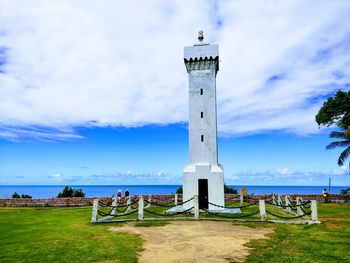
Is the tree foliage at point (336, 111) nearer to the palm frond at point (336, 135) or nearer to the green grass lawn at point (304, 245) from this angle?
the palm frond at point (336, 135)

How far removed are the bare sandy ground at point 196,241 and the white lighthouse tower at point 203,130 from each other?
16.0 feet

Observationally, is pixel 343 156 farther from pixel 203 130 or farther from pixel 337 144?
pixel 203 130

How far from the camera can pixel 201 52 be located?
20.1m

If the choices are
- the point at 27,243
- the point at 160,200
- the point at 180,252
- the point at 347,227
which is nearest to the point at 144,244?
the point at 180,252

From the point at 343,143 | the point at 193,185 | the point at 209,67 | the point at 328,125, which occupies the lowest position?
the point at 193,185

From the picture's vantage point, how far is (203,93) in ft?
64.9

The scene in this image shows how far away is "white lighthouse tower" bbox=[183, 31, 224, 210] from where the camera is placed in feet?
60.0

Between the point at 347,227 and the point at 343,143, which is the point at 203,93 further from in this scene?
the point at 343,143

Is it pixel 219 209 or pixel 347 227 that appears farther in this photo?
pixel 219 209

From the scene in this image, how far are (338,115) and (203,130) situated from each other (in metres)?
16.4

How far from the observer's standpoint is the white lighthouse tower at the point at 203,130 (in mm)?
18281

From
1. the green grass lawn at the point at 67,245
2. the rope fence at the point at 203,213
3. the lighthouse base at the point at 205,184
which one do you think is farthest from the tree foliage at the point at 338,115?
the green grass lawn at the point at 67,245

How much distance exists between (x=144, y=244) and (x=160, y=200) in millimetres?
17818

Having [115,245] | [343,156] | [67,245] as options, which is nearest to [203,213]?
[115,245]
